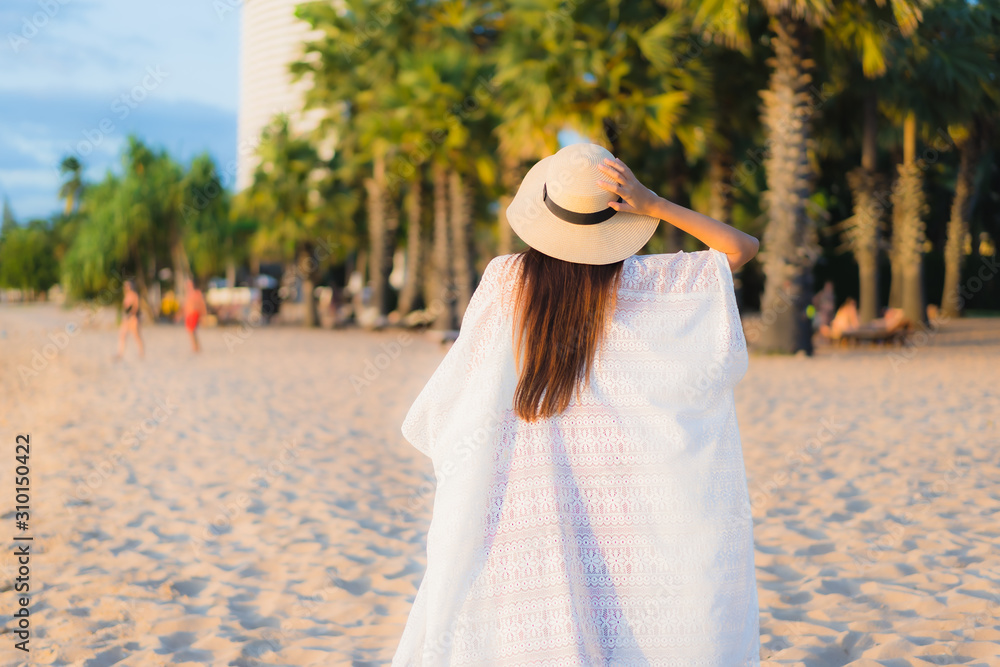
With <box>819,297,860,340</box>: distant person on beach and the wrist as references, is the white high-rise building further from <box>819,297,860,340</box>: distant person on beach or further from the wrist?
the wrist

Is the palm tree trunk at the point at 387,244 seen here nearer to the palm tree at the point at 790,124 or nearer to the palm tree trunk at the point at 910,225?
the palm tree at the point at 790,124

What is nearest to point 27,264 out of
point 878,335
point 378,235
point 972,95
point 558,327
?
point 378,235

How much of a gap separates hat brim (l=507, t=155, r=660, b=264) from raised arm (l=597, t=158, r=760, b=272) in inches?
2.0

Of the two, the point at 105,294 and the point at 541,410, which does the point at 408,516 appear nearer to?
the point at 541,410

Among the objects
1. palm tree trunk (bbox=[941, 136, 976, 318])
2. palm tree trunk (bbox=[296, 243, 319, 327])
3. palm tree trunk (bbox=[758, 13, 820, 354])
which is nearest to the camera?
palm tree trunk (bbox=[758, 13, 820, 354])

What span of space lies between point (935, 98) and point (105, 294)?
92.3ft

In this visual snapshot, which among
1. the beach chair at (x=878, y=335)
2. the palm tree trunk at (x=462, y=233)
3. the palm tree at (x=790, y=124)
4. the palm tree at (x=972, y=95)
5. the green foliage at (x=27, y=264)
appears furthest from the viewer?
the green foliage at (x=27, y=264)

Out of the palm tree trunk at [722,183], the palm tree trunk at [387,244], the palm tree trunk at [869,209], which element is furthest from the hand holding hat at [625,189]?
the palm tree trunk at [387,244]

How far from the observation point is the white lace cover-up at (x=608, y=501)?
2035mm

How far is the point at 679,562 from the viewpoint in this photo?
6.73 feet

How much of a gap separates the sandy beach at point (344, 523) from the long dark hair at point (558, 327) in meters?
1.74

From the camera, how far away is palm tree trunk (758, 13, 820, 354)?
14.6 meters

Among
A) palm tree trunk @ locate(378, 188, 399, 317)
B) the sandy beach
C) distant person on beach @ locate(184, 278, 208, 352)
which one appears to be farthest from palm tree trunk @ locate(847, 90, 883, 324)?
distant person on beach @ locate(184, 278, 208, 352)

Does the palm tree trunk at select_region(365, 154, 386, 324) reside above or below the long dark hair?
above
